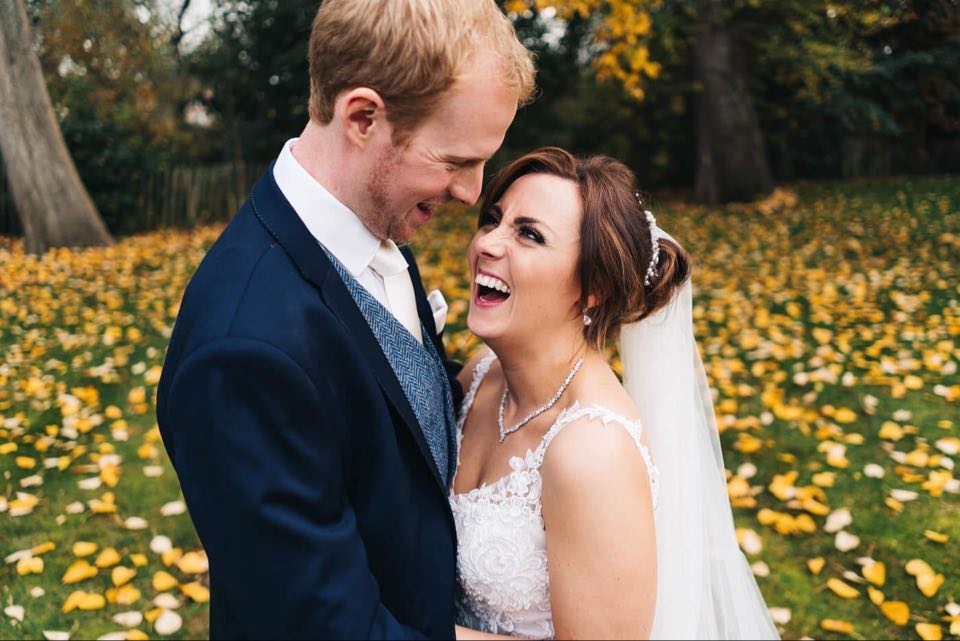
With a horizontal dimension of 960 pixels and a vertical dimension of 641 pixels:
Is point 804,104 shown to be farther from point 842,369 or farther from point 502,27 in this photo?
point 502,27

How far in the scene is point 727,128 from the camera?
13305mm

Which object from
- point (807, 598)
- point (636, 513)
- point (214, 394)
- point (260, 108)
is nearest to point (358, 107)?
point (214, 394)

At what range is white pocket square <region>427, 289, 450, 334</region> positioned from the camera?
91.1 inches

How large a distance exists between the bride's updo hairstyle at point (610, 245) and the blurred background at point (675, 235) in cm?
39

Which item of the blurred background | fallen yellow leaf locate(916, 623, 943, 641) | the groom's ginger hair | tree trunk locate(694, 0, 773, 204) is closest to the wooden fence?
the blurred background

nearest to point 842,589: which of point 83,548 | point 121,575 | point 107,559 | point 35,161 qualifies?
point 121,575

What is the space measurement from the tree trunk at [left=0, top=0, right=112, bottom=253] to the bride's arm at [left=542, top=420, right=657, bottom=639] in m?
6.93

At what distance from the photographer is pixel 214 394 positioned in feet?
4.32

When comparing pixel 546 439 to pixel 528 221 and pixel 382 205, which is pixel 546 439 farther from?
pixel 382 205

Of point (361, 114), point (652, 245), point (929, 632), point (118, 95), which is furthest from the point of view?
point (118, 95)

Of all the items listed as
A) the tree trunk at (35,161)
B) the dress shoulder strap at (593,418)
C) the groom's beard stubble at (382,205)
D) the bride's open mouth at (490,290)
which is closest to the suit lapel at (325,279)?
the groom's beard stubble at (382,205)

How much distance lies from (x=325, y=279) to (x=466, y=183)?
0.46 metres

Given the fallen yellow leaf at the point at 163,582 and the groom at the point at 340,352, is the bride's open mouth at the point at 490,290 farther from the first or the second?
the fallen yellow leaf at the point at 163,582

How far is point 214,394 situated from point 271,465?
166mm
